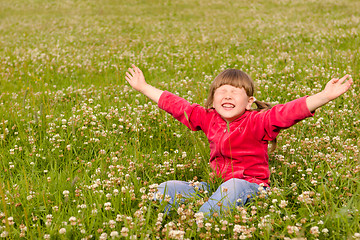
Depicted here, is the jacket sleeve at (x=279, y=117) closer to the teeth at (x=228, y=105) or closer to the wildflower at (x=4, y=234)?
the teeth at (x=228, y=105)

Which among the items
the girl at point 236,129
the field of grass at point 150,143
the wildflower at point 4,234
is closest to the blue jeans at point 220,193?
the girl at point 236,129

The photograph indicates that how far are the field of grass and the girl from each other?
23 cm

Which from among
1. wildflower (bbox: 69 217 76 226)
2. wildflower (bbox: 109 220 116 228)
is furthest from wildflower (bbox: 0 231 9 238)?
wildflower (bbox: 109 220 116 228)

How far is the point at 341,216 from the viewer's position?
3.41 meters

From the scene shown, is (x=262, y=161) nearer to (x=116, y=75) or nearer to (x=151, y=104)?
(x=151, y=104)

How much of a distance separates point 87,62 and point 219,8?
64.2 ft

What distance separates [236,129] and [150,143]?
71.2 inches

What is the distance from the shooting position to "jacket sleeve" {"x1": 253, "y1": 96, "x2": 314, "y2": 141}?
3975 mm

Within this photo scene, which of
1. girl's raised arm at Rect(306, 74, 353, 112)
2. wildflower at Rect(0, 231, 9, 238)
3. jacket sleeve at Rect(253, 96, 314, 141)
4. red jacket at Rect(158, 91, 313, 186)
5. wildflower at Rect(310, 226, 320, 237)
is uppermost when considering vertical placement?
girl's raised arm at Rect(306, 74, 353, 112)

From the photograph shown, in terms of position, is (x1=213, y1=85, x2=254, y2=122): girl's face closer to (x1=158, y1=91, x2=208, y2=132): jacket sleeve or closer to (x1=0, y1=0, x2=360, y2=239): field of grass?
(x1=158, y1=91, x2=208, y2=132): jacket sleeve

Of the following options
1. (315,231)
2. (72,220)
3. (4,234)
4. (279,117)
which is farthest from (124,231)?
(279,117)

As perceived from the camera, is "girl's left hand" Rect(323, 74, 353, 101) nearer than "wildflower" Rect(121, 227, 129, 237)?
No

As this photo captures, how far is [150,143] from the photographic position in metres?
5.95

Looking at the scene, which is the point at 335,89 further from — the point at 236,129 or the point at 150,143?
the point at 150,143
